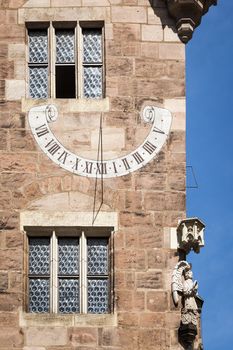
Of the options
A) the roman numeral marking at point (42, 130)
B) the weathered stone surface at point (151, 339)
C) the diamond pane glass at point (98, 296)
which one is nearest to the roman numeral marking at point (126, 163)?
the roman numeral marking at point (42, 130)

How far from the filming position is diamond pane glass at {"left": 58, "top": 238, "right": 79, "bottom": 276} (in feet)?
125

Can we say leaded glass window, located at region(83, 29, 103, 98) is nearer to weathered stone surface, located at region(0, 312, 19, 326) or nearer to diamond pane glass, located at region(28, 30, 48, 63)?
diamond pane glass, located at region(28, 30, 48, 63)

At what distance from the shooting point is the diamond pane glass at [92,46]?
3972cm

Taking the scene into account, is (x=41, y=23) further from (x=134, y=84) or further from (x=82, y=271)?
(x=82, y=271)

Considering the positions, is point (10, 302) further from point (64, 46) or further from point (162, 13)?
point (162, 13)

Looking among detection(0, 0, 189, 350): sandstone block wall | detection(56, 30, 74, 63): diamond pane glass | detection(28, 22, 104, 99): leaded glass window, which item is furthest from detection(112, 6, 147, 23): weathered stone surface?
detection(56, 30, 74, 63): diamond pane glass

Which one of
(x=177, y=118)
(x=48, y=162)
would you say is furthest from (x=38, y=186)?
(x=177, y=118)

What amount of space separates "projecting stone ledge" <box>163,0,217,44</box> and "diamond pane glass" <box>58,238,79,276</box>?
15.1 ft

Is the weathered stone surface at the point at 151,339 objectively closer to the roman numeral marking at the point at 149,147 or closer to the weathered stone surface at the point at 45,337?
the weathered stone surface at the point at 45,337

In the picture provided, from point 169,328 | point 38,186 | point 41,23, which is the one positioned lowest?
point 169,328

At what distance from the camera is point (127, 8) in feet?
131

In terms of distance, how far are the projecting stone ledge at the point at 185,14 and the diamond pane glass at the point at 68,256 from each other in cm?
461

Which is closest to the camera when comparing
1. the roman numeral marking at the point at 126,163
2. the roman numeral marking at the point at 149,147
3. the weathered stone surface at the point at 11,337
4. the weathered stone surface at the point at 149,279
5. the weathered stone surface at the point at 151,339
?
the weathered stone surface at the point at 11,337

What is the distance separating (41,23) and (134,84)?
7.29 feet
